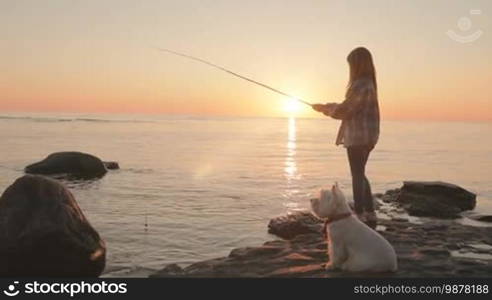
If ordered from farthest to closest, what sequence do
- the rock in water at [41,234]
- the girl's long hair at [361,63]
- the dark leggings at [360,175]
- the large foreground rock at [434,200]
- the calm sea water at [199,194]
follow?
1. the large foreground rock at [434,200]
2. the calm sea water at [199,194]
3. the dark leggings at [360,175]
4. the girl's long hair at [361,63]
5. the rock in water at [41,234]

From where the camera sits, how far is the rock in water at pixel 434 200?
522 inches

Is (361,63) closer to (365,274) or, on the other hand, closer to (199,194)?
(365,274)

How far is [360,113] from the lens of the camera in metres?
8.53

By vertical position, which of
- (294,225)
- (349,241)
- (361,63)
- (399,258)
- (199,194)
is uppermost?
(361,63)

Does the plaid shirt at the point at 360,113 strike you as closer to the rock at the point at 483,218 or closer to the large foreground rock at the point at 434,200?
the large foreground rock at the point at 434,200

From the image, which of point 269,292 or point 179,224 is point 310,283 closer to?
point 269,292

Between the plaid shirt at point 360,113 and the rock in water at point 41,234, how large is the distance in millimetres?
4530

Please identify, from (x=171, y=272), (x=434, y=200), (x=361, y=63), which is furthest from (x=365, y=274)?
(x=434, y=200)

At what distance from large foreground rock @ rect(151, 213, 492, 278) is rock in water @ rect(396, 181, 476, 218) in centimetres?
303

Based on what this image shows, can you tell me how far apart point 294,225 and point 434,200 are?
16.7 feet

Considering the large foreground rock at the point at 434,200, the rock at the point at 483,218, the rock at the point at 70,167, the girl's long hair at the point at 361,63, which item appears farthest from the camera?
the rock at the point at 70,167

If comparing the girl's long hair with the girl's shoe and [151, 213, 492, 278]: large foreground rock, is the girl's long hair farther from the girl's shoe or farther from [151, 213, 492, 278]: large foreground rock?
[151, 213, 492, 278]: large foreground rock

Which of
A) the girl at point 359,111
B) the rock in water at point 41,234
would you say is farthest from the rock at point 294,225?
the rock in water at point 41,234

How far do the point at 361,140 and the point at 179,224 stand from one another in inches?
219
